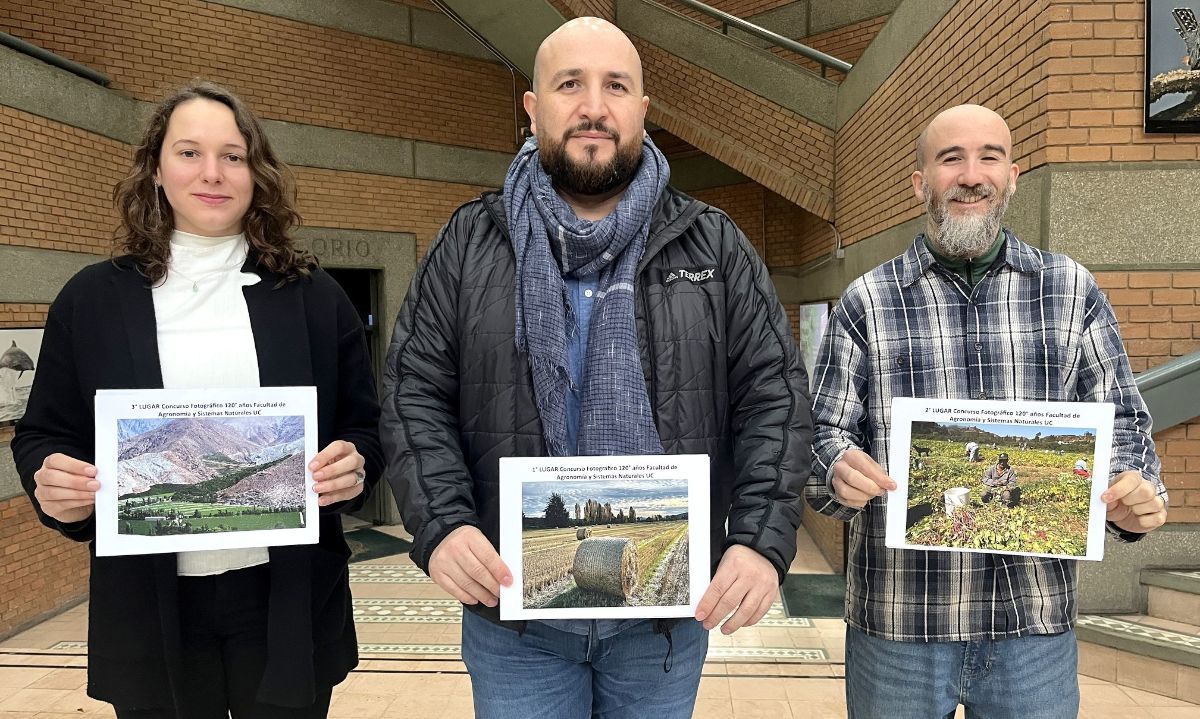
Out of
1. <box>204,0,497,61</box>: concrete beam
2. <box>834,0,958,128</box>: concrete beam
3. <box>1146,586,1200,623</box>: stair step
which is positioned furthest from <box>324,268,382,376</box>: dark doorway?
<box>1146,586,1200,623</box>: stair step

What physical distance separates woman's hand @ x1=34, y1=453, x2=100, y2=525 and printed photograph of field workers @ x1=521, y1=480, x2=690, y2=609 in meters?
0.94

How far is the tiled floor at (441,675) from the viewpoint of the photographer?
12.0ft

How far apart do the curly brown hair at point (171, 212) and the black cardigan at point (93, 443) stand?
5 centimetres

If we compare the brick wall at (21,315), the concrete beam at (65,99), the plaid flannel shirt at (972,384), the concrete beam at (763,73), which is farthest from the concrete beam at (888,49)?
the brick wall at (21,315)

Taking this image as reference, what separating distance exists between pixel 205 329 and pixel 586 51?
3.41ft

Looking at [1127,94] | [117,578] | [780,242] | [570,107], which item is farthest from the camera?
[780,242]

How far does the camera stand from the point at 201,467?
1.54 meters

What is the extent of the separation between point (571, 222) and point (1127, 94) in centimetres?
357

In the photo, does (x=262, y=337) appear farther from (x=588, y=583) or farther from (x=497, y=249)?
(x=588, y=583)

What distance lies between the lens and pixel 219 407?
152cm

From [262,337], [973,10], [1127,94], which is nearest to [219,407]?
[262,337]

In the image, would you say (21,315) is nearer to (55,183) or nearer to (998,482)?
(55,183)

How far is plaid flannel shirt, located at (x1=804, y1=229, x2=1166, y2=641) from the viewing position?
1.67 metres

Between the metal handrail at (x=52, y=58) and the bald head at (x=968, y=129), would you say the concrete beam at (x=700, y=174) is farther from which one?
the bald head at (x=968, y=129)
